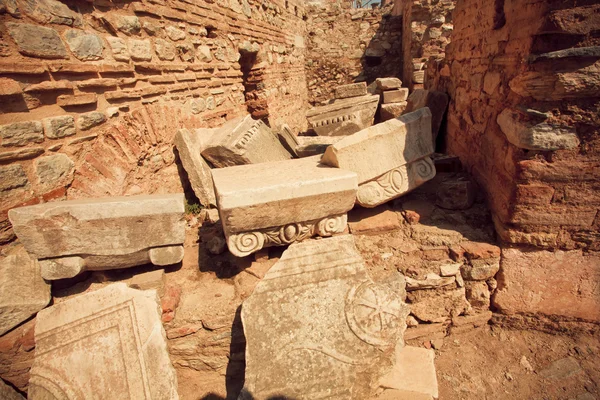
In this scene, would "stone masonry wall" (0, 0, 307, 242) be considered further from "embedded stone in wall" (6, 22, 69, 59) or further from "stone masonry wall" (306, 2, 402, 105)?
"stone masonry wall" (306, 2, 402, 105)

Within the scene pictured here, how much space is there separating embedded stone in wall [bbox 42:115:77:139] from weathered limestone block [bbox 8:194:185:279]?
0.57 metres

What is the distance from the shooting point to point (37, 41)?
2279mm

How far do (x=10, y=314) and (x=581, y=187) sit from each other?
4.01 metres

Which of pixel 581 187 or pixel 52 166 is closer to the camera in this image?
pixel 581 187

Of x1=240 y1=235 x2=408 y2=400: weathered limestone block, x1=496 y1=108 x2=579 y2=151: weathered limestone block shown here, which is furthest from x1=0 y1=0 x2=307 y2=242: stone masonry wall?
x1=496 y1=108 x2=579 y2=151: weathered limestone block

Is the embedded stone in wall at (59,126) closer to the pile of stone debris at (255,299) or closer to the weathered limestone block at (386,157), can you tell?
the pile of stone debris at (255,299)

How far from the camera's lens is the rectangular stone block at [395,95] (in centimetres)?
660

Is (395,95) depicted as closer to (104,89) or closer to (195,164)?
(195,164)

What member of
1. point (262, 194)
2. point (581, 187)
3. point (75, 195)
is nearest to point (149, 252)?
point (75, 195)

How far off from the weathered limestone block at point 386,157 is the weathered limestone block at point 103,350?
1.82 metres

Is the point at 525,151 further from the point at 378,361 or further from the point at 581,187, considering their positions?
the point at 378,361

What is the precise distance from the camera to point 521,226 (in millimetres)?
2389

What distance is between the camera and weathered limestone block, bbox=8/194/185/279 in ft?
6.85

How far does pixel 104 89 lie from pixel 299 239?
7.34ft
